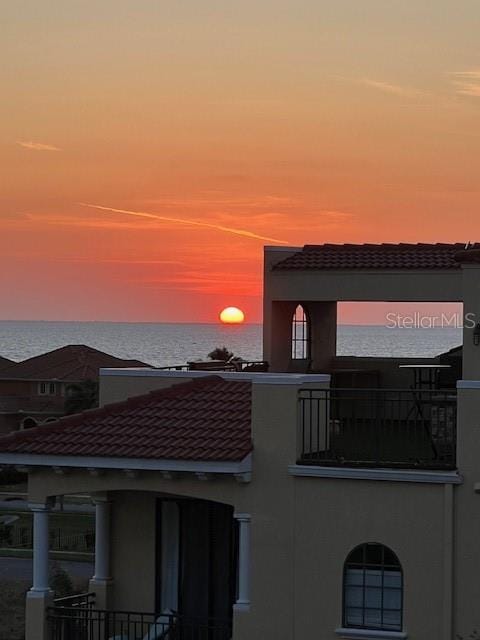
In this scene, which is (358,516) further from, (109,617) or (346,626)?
(109,617)

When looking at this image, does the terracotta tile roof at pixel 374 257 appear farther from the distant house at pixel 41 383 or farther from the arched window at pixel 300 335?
the distant house at pixel 41 383

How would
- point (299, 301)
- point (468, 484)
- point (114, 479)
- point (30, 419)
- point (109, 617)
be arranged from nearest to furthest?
point (468, 484)
point (114, 479)
point (109, 617)
point (299, 301)
point (30, 419)

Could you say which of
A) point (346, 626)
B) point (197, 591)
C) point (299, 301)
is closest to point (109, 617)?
point (197, 591)

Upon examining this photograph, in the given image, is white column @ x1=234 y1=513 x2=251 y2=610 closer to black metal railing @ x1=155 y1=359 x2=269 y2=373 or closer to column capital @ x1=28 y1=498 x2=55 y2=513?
column capital @ x1=28 y1=498 x2=55 y2=513

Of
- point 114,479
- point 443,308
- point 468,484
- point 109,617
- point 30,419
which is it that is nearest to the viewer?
A: point 468,484

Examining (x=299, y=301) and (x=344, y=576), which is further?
(x=299, y=301)

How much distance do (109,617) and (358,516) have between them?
164 inches

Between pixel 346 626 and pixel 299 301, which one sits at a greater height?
pixel 299 301

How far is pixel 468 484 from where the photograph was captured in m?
15.7

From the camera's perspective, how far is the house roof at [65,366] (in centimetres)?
8444

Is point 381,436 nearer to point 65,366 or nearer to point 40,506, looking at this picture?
point 40,506

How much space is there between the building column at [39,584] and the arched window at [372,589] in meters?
3.91

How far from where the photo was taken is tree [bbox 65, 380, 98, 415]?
242 ft

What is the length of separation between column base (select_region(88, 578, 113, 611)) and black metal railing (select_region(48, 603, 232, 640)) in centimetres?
17
